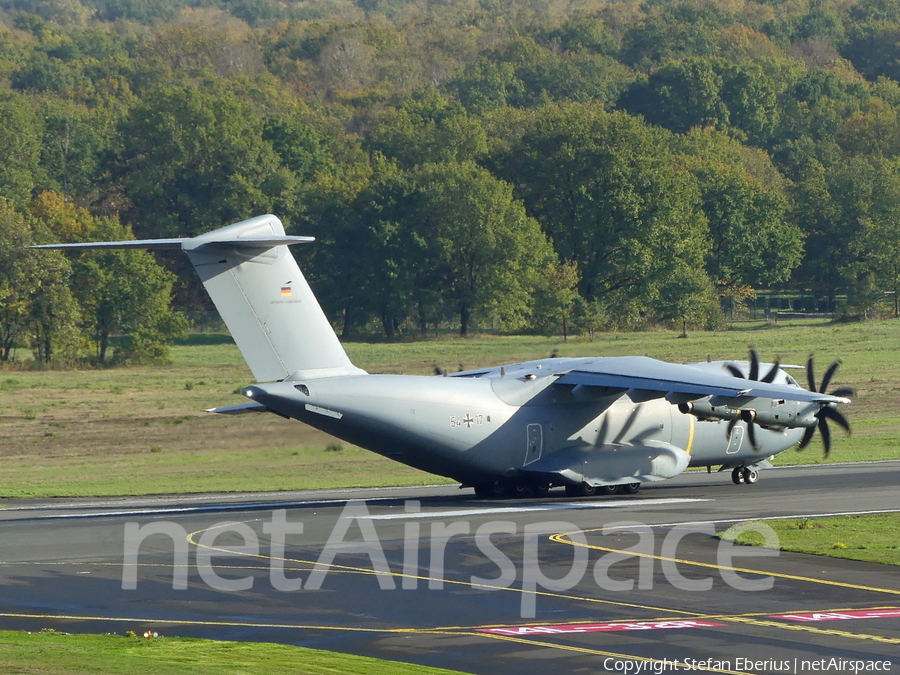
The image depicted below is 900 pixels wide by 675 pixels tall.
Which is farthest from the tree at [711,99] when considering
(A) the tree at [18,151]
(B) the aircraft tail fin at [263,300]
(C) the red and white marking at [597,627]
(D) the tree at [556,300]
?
(C) the red and white marking at [597,627]

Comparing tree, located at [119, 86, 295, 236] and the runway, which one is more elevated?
tree, located at [119, 86, 295, 236]

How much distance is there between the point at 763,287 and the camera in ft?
397

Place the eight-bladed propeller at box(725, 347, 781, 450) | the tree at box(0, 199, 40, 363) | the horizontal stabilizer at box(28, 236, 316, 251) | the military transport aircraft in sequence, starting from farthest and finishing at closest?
the tree at box(0, 199, 40, 363) < the eight-bladed propeller at box(725, 347, 781, 450) < the military transport aircraft < the horizontal stabilizer at box(28, 236, 316, 251)

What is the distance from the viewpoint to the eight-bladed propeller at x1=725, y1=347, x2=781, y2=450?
31802 millimetres

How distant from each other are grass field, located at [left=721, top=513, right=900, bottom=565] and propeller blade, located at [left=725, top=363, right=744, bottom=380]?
763cm

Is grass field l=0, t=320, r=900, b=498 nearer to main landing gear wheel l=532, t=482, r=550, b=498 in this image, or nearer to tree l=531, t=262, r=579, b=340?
tree l=531, t=262, r=579, b=340

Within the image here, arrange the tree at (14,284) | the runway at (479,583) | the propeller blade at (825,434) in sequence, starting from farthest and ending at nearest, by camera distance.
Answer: the tree at (14,284), the propeller blade at (825,434), the runway at (479,583)

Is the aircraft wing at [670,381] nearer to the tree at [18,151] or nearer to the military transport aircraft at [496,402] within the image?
the military transport aircraft at [496,402]

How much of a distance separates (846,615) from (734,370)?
18.2m

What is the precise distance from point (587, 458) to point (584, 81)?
532 ft

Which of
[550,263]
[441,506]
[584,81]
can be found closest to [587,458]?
[441,506]

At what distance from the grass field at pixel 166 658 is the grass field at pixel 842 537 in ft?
37.2

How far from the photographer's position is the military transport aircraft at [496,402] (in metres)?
29.9

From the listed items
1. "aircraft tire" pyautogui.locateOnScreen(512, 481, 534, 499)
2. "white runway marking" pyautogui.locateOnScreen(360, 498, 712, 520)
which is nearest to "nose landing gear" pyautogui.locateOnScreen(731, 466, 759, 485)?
"white runway marking" pyautogui.locateOnScreen(360, 498, 712, 520)
